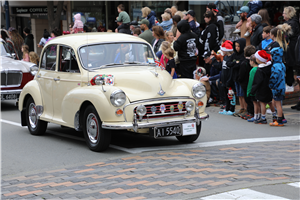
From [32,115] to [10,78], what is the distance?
423cm

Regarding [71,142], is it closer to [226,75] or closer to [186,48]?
[226,75]

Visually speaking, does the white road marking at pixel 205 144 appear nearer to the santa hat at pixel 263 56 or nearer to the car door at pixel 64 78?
the car door at pixel 64 78

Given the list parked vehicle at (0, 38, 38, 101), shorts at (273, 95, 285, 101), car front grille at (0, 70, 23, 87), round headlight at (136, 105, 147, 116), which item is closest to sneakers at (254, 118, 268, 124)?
shorts at (273, 95, 285, 101)

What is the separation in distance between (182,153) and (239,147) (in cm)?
116

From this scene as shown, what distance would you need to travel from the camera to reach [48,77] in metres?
9.41

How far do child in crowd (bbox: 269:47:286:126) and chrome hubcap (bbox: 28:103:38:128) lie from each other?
16.9ft

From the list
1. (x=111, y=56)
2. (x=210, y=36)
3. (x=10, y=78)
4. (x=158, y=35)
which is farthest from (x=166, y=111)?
(x=10, y=78)

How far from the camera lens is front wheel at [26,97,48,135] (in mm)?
9734

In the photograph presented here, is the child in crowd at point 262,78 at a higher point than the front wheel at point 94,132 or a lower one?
higher

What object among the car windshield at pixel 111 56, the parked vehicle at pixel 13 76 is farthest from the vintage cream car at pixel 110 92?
the parked vehicle at pixel 13 76

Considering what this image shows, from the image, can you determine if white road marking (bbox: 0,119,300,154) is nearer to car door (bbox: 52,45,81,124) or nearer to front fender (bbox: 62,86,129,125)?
front fender (bbox: 62,86,129,125)

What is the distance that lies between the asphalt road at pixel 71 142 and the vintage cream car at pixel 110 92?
1.12 ft

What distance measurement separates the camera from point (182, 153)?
297 inches

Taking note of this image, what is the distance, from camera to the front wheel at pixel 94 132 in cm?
772
